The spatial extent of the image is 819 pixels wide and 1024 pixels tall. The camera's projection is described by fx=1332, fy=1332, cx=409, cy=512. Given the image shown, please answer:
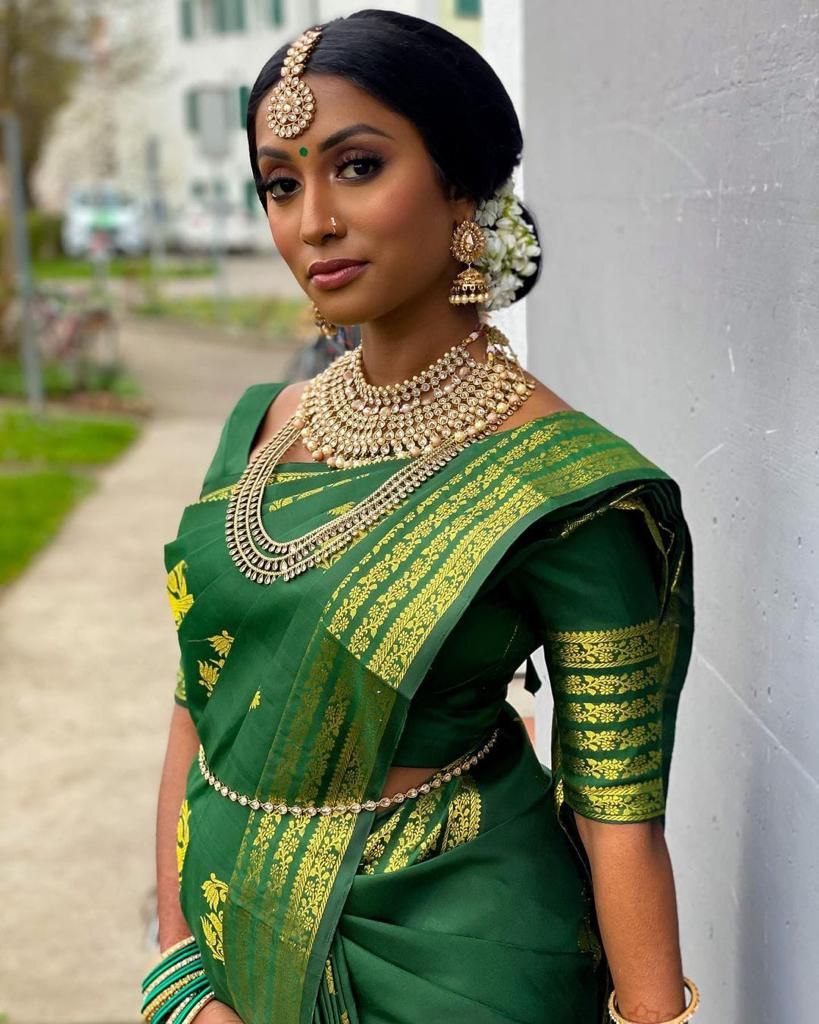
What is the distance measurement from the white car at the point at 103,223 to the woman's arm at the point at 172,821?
2510cm

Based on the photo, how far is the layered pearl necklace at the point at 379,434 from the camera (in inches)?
57.9

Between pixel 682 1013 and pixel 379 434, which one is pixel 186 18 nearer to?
pixel 379 434

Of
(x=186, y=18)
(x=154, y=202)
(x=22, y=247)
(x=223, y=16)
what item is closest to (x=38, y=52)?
(x=22, y=247)

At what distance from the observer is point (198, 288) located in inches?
810

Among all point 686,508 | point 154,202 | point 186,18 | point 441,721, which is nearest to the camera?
point 441,721

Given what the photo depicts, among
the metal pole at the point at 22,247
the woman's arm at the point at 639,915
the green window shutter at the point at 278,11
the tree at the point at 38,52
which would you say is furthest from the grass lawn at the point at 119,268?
the woman's arm at the point at 639,915

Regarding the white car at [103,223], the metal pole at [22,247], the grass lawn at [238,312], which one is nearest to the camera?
the metal pole at [22,247]

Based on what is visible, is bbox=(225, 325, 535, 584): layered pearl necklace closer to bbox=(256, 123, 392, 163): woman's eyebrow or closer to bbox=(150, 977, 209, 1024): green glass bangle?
bbox=(256, 123, 392, 163): woman's eyebrow

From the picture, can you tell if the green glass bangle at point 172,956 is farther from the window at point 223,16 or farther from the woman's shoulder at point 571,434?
the window at point 223,16

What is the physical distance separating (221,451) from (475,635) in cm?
Result: 51

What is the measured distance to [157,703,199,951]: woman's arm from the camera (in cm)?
171

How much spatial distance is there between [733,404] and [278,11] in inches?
1026

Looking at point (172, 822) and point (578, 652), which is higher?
point (578, 652)

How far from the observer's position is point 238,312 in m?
17.0
